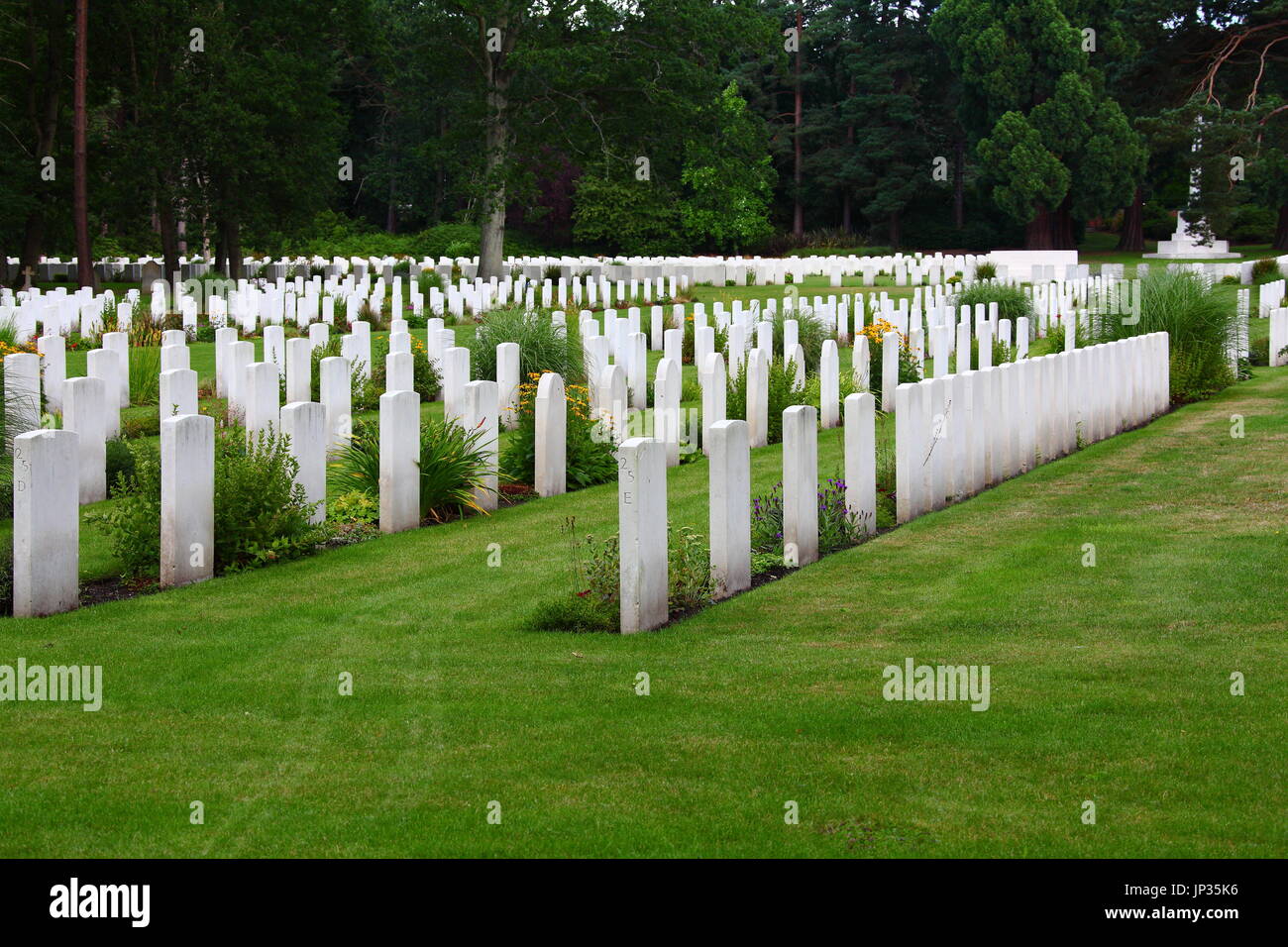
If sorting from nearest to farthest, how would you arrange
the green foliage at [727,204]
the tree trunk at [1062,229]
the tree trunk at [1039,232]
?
1. the green foliage at [727,204]
2. the tree trunk at [1039,232]
3. the tree trunk at [1062,229]

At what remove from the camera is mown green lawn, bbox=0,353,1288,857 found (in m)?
4.58

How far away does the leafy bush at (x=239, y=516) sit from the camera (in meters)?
8.43

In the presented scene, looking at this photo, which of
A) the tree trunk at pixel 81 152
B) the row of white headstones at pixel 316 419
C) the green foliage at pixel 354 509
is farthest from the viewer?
the tree trunk at pixel 81 152

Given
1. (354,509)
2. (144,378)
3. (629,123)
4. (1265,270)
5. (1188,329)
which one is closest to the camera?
(354,509)

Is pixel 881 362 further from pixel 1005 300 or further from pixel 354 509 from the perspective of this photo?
pixel 1005 300

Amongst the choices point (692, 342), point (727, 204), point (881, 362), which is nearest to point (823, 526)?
point (881, 362)

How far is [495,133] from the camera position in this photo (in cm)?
3844

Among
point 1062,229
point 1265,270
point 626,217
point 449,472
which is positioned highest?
point 626,217

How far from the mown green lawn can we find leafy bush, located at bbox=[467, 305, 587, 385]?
627cm

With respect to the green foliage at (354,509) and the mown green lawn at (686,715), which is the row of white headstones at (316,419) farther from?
the mown green lawn at (686,715)

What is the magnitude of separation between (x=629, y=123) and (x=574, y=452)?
27.3 metres

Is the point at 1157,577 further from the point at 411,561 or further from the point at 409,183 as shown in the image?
the point at 409,183

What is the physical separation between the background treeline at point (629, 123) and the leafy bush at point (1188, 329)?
11393 mm

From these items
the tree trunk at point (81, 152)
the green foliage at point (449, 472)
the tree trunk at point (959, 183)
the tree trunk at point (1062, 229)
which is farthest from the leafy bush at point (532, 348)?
the tree trunk at point (959, 183)
